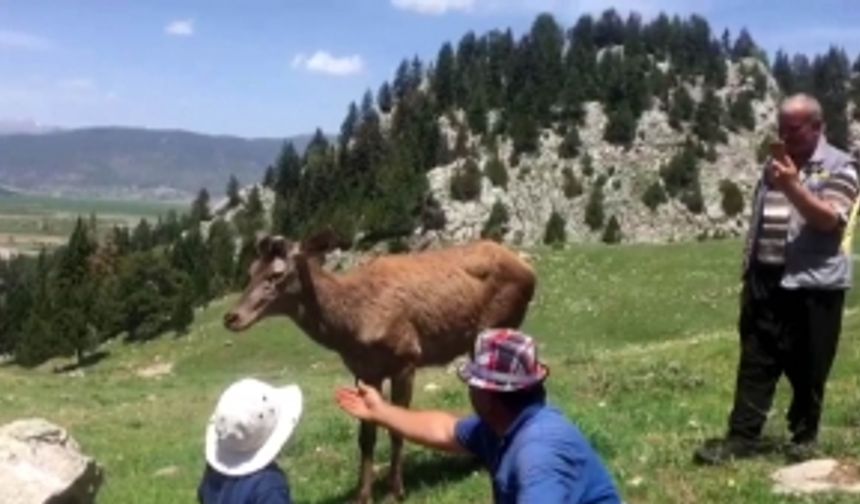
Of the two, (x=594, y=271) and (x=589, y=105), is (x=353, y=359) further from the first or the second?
(x=589, y=105)

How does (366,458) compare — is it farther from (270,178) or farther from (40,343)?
(270,178)

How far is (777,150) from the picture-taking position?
10.0 meters

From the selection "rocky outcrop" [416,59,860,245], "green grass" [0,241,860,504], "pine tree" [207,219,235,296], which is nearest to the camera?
"green grass" [0,241,860,504]

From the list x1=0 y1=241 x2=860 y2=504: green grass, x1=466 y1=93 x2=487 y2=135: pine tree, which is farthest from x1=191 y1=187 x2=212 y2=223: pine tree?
x1=0 y1=241 x2=860 y2=504: green grass

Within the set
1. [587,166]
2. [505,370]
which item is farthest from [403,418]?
[587,166]

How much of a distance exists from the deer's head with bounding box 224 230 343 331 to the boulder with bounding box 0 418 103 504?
1949 mm

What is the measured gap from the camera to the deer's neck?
12469mm

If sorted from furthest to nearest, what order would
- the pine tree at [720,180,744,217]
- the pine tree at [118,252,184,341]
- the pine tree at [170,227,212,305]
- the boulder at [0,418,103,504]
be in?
the pine tree at [720,180,744,217], the pine tree at [170,227,212,305], the pine tree at [118,252,184,341], the boulder at [0,418,103,504]

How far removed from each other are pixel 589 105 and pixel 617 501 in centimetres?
14538

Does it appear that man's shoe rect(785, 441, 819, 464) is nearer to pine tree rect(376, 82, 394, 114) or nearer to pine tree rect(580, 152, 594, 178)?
pine tree rect(580, 152, 594, 178)

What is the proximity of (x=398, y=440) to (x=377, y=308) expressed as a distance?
1329 mm

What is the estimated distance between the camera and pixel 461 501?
11180mm

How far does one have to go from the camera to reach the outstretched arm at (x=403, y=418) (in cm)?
727

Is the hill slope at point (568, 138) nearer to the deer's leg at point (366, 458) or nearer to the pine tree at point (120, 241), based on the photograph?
the pine tree at point (120, 241)
